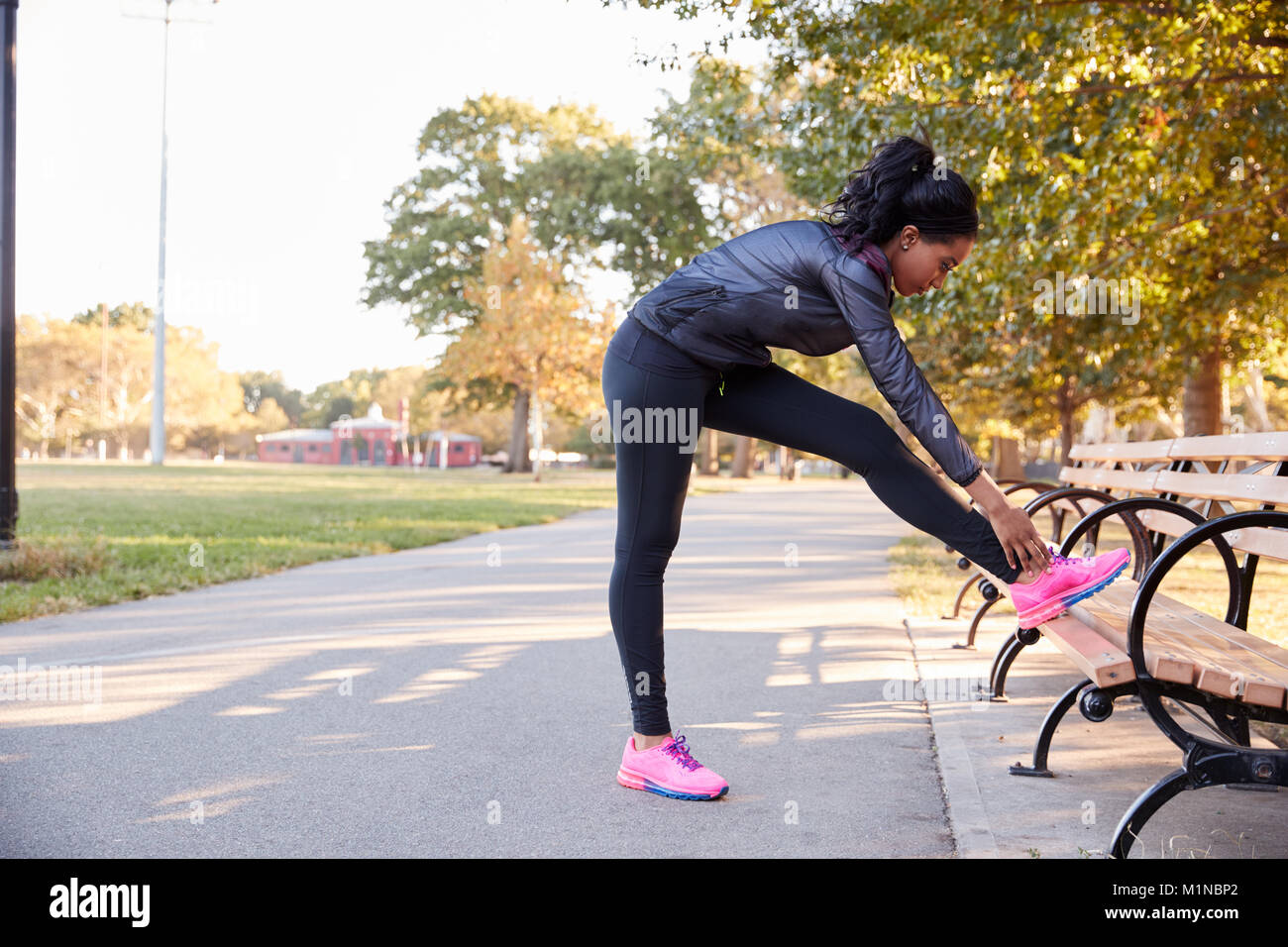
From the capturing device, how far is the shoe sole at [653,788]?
3.19m

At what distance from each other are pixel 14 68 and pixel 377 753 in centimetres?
588

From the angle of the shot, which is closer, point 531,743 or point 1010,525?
point 1010,525

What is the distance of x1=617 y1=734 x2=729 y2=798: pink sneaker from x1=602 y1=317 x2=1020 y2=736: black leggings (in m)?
0.07

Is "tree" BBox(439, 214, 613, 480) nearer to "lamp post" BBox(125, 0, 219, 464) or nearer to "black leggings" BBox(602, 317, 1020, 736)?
"lamp post" BBox(125, 0, 219, 464)

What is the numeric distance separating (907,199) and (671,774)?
1670mm

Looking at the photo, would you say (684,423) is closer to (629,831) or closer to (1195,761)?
(629,831)

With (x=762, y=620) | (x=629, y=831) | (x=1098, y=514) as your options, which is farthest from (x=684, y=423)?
(x=762, y=620)

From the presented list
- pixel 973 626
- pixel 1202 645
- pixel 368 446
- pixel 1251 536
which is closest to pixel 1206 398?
pixel 973 626

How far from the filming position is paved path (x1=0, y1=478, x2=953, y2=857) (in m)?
2.87

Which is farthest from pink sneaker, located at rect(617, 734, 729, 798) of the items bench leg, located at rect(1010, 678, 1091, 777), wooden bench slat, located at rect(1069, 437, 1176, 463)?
wooden bench slat, located at rect(1069, 437, 1176, 463)

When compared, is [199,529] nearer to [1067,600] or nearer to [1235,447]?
[1235,447]

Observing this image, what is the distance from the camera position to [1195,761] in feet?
8.13

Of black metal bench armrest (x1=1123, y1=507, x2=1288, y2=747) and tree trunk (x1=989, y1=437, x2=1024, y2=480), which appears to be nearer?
black metal bench armrest (x1=1123, y1=507, x2=1288, y2=747)

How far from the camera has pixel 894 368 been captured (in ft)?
8.89
